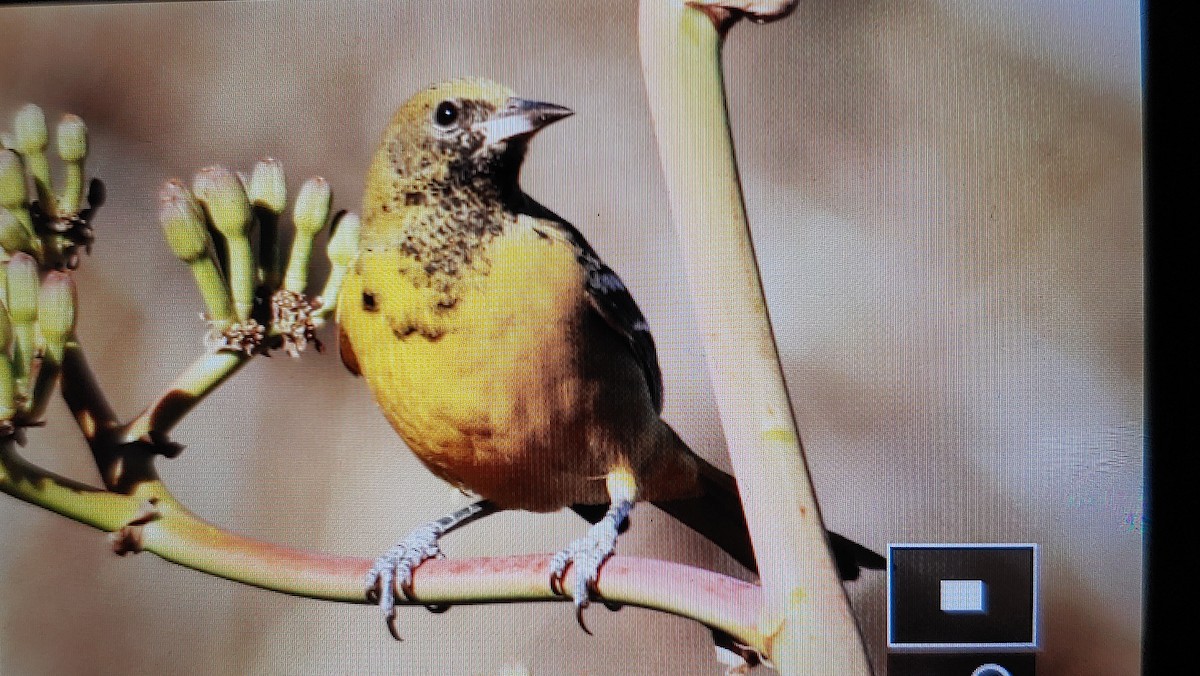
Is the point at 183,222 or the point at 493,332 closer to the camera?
the point at 493,332

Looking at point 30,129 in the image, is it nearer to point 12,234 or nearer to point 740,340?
point 12,234

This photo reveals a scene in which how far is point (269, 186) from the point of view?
134 cm

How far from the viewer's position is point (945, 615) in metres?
1.27

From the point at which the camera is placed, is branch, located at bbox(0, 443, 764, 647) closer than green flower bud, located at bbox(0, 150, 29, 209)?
Yes

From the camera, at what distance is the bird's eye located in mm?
1261

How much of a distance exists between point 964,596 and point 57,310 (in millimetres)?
1376

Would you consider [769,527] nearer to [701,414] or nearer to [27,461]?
[701,414]

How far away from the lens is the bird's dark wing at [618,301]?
49.6 inches

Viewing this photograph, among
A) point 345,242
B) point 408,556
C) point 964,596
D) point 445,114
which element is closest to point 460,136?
point 445,114

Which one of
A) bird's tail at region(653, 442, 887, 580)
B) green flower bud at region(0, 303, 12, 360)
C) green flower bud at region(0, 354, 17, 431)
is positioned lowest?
bird's tail at region(653, 442, 887, 580)

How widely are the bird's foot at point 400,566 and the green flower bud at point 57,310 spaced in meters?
0.57

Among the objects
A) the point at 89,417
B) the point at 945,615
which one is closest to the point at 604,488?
the point at 945,615

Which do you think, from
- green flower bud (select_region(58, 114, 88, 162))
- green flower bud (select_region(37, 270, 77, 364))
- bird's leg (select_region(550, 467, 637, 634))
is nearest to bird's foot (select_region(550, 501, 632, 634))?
bird's leg (select_region(550, 467, 637, 634))

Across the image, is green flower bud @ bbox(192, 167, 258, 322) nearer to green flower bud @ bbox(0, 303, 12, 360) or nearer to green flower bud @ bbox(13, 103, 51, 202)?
green flower bud @ bbox(13, 103, 51, 202)
